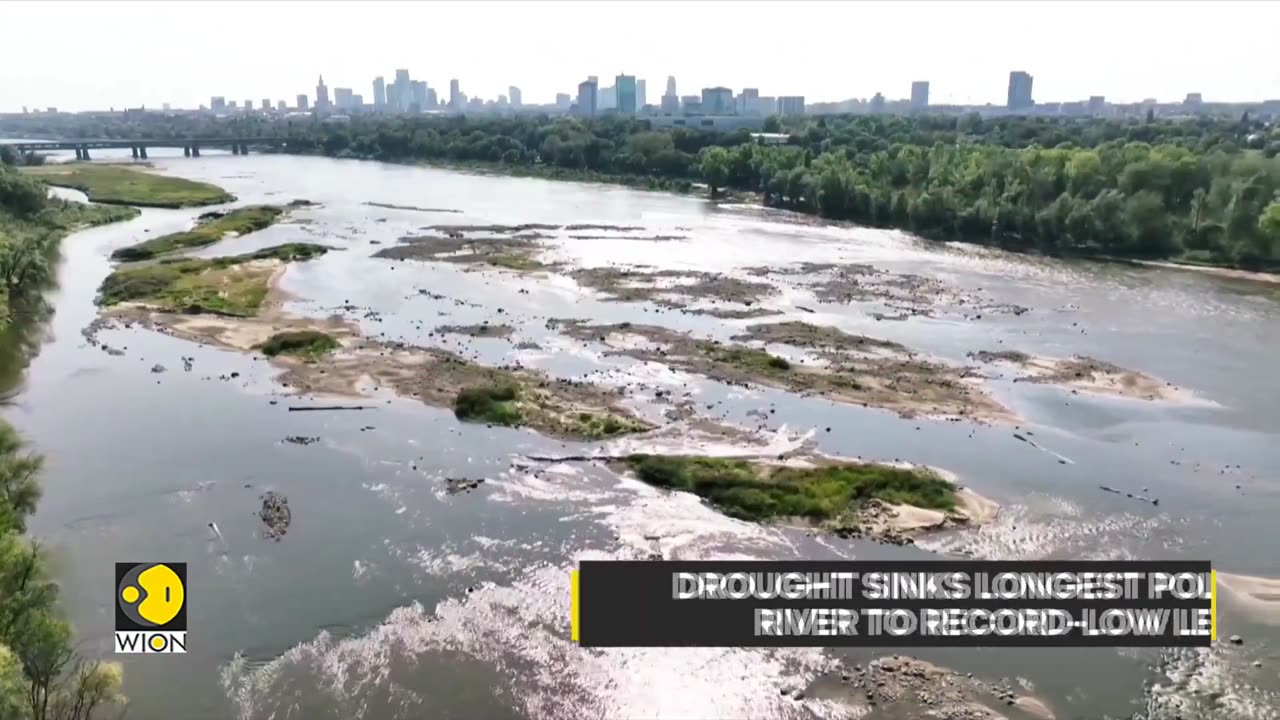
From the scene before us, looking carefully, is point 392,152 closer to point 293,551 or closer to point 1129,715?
point 293,551

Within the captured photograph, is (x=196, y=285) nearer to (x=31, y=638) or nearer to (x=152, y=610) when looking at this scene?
(x=152, y=610)

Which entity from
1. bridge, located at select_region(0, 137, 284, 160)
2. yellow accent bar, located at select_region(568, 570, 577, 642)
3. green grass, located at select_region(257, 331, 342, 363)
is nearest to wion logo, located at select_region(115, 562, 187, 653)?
yellow accent bar, located at select_region(568, 570, 577, 642)

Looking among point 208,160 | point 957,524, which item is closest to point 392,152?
point 208,160

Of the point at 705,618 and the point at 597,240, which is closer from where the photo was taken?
the point at 705,618

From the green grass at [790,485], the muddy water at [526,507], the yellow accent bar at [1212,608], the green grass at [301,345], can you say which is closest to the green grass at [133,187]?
the muddy water at [526,507]

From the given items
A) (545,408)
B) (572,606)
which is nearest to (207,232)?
(545,408)

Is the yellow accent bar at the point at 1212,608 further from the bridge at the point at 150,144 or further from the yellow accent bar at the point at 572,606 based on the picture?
the bridge at the point at 150,144

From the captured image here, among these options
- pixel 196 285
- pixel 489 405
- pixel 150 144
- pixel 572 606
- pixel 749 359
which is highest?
pixel 150 144
